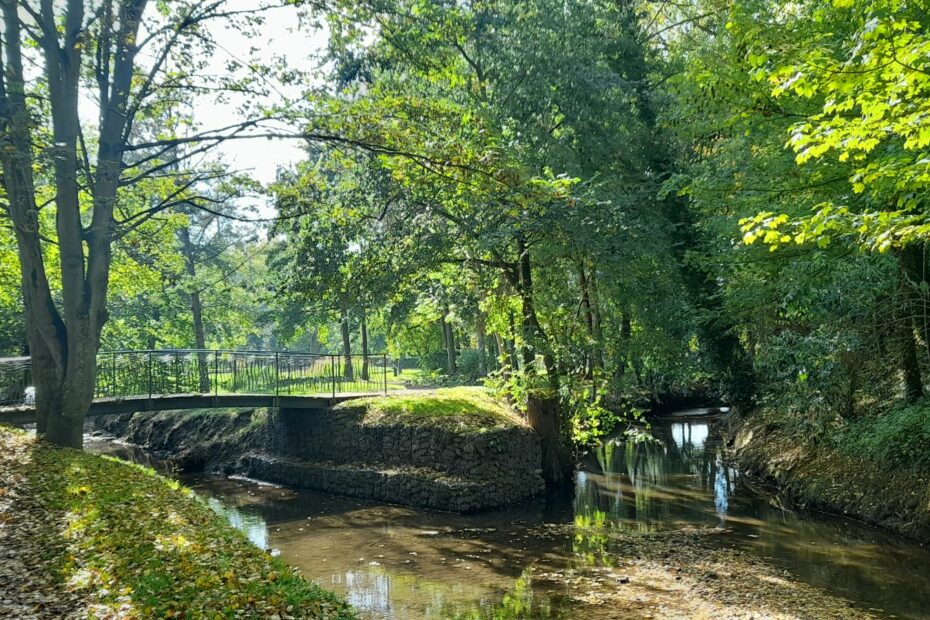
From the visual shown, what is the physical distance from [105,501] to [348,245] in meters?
8.72

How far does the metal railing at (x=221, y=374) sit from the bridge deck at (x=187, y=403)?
0.30m

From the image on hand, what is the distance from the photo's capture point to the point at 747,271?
49.6ft

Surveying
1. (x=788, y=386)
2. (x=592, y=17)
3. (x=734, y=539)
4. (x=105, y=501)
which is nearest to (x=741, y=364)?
(x=788, y=386)

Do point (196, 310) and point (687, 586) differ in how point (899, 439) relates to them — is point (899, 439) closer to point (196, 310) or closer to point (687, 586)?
point (687, 586)

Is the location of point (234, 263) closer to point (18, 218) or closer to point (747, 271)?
point (18, 218)

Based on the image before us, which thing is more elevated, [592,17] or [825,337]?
[592,17]

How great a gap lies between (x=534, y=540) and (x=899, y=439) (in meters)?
6.47

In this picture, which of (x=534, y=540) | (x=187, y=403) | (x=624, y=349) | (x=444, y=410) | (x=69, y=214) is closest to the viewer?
(x=69, y=214)

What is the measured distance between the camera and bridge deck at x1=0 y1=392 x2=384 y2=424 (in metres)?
14.1

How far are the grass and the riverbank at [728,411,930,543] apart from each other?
6.07 m

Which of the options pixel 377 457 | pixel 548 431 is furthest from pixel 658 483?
pixel 377 457

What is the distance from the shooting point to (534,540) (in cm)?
1164

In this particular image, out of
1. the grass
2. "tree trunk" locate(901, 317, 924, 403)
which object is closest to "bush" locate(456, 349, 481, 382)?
the grass

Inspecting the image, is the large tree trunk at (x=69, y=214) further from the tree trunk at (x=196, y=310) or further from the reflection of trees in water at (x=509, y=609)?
the reflection of trees in water at (x=509, y=609)
